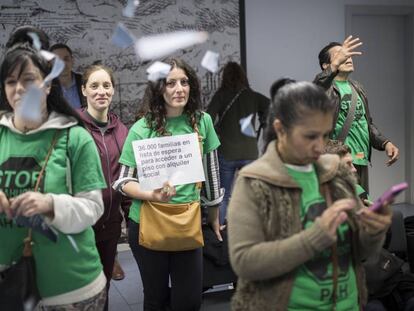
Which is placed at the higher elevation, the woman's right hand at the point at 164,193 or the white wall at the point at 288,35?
the white wall at the point at 288,35

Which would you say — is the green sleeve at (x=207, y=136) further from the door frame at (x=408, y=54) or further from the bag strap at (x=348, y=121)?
the door frame at (x=408, y=54)

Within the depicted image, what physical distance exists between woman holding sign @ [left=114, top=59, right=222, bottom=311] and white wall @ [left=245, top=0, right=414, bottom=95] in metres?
2.87

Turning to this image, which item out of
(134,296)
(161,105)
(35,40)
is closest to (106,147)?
(161,105)

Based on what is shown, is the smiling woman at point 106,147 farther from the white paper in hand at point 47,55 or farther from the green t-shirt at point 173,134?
the white paper in hand at point 47,55

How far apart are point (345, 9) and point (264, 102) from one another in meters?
1.71

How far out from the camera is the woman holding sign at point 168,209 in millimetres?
2154

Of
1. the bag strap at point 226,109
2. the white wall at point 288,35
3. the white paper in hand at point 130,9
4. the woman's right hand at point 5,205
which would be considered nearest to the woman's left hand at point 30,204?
the woman's right hand at point 5,205

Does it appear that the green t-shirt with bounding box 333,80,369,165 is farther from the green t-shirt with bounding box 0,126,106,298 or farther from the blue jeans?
the green t-shirt with bounding box 0,126,106,298

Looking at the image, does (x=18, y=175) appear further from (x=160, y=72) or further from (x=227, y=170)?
(x=227, y=170)

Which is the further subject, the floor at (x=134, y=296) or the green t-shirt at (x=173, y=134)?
the floor at (x=134, y=296)

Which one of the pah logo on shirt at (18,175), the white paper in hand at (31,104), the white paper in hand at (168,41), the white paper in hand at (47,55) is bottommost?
the pah logo on shirt at (18,175)

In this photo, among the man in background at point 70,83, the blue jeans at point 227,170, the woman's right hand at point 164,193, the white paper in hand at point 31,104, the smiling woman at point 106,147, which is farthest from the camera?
the blue jeans at point 227,170

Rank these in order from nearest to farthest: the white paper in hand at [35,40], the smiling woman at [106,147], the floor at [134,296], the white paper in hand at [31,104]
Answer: the white paper in hand at [31,104]
the white paper in hand at [35,40]
the smiling woman at [106,147]
the floor at [134,296]

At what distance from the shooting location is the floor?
3176 millimetres
